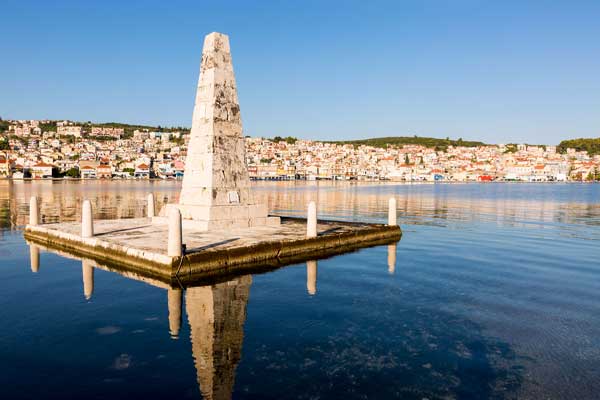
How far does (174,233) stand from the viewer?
9.16 m

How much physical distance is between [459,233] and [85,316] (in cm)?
1553

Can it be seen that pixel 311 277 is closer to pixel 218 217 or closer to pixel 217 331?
pixel 217 331

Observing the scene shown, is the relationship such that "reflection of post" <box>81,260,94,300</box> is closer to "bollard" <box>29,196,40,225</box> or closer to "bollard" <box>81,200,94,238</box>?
"bollard" <box>81,200,94,238</box>

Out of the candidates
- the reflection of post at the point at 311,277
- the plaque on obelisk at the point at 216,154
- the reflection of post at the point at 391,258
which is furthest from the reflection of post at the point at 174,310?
the plaque on obelisk at the point at 216,154

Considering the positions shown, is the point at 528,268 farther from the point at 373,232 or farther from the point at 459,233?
the point at 459,233

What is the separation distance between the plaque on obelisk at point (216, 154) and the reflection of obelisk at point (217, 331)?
5218 mm

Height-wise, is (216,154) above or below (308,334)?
above

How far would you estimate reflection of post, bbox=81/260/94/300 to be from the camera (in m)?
8.34

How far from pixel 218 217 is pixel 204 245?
3.27 meters

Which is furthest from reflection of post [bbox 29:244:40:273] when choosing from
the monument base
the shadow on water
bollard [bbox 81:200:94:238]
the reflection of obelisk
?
the reflection of obelisk

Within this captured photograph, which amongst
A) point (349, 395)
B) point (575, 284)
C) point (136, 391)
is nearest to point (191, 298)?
point (136, 391)

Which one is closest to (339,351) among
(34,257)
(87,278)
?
(87,278)

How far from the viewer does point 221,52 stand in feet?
48.1

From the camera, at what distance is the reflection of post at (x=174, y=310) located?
6348mm
